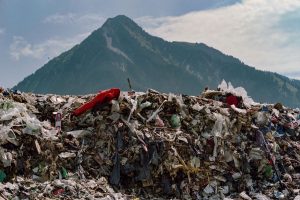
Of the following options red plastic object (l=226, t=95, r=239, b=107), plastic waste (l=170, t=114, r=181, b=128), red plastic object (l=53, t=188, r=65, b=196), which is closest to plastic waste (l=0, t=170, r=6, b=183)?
red plastic object (l=53, t=188, r=65, b=196)

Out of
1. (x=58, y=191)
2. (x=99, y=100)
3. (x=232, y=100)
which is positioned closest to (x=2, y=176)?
(x=58, y=191)

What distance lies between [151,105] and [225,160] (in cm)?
249

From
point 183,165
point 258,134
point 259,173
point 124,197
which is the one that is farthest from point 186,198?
point 258,134

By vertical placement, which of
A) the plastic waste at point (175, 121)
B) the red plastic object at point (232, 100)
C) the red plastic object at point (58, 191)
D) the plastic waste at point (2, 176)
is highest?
the red plastic object at point (232, 100)

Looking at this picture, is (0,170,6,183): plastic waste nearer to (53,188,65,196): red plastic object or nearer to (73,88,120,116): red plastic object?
(53,188,65,196): red plastic object

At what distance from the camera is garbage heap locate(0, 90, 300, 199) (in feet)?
32.2

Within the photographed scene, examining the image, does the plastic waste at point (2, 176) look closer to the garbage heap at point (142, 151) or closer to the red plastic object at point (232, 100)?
the garbage heap at point (142, 151)

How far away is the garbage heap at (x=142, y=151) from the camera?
982 cm

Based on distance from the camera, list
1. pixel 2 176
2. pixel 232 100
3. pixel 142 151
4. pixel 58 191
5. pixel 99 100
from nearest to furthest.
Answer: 1. pixel 58 191
2. pixel 2 176
3. pixel 142 151
4. pixel 99 100
5. pixel 232 100

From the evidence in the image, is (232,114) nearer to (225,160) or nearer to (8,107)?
(225,160)

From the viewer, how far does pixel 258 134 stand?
12453 mm

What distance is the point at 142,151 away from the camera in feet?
35.3

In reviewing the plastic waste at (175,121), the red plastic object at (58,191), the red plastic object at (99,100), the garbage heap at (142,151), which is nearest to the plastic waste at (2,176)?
the garbage heap at (142,151)

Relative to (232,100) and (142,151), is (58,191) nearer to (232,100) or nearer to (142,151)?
(142,151)
